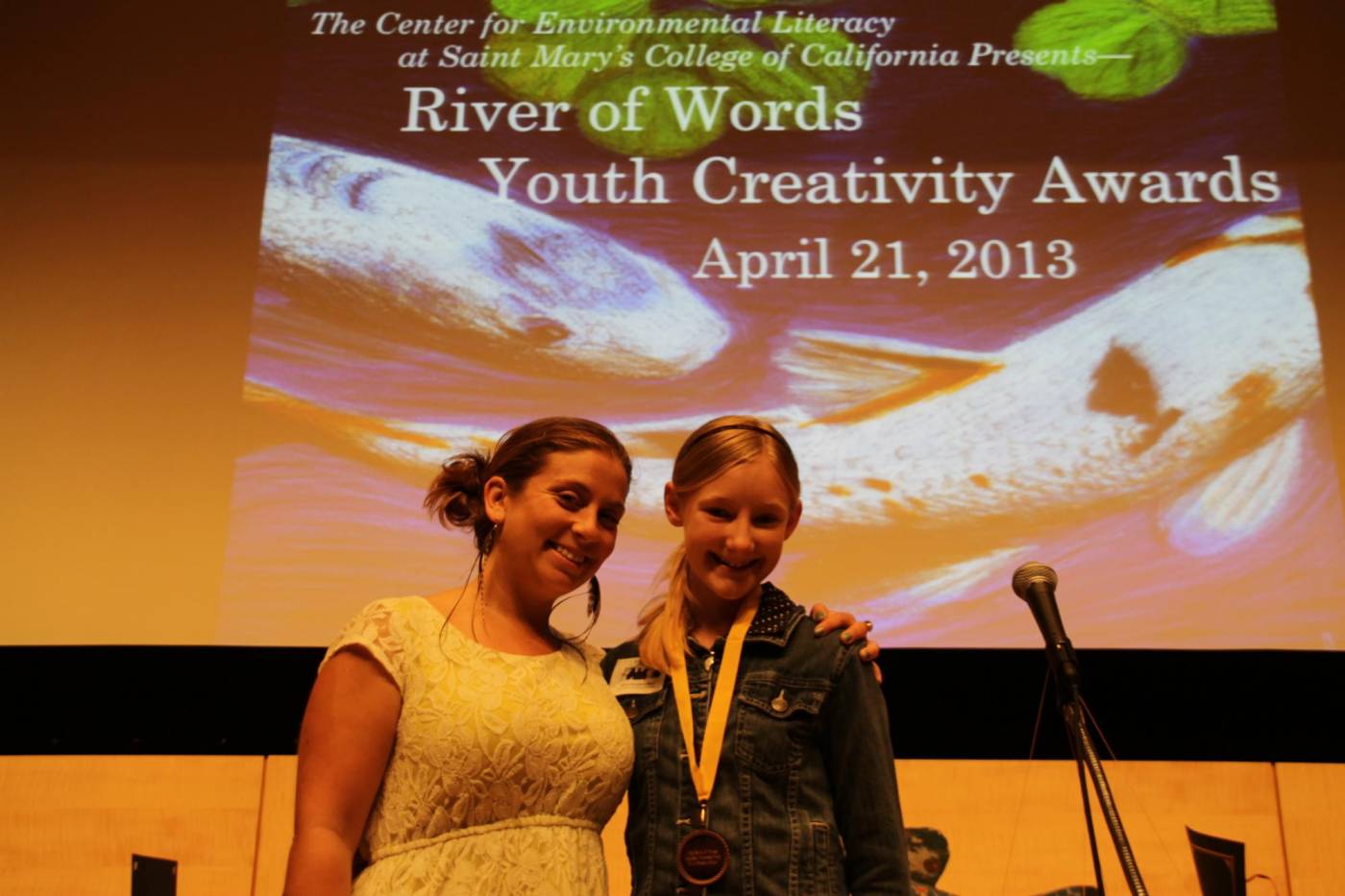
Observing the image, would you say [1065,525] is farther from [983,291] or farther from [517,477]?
[517,477]

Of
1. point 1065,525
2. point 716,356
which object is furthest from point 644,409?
point 1065,525

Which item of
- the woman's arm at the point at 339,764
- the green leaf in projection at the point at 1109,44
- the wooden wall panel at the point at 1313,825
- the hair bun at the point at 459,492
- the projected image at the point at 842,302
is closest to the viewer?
the woman's arm at the point at 339,764

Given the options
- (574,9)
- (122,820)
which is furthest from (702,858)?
(574,9)

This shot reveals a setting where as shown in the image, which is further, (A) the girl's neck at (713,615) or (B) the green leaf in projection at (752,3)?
(B) the green leaf in projection at (752,3)

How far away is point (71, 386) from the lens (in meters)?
3.37

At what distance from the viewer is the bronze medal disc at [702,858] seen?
1476 mm

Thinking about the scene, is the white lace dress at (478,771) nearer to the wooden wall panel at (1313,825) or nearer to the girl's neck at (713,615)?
the girl's neck at (713,615)

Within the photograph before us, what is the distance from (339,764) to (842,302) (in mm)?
2235

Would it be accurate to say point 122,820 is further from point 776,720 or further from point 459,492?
point 776,720

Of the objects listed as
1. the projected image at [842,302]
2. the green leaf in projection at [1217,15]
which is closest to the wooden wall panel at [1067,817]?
the projected image at [842,302]

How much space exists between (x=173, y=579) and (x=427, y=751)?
2020 millimetres

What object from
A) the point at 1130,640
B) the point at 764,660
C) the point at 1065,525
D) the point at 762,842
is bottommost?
the point at 762,842

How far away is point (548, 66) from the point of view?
350 cm

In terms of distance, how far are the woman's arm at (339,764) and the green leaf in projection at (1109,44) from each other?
2.84 m
